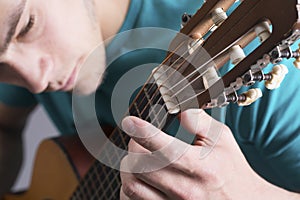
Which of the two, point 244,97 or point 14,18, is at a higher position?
point 244,97

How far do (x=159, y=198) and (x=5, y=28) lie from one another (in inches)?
10.9

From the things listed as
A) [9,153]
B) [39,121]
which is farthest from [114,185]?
[39,121]

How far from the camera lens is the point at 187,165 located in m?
0.63

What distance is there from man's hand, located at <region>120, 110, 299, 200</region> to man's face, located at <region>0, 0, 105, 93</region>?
215 mm

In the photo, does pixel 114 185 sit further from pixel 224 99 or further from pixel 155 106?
pixel 224 99

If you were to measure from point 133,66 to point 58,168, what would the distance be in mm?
264

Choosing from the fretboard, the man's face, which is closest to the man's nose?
the man's face

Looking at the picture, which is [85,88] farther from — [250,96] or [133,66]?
[250,96]

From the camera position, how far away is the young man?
657 millimetres

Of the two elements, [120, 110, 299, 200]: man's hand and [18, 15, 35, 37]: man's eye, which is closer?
[120, 110, 299, 200]: man's hand

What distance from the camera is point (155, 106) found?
0.68 m

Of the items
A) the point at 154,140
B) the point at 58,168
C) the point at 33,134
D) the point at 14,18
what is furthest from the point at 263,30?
the point at 33,134

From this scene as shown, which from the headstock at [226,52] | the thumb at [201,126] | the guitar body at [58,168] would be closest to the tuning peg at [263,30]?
the headstock at [226,52]

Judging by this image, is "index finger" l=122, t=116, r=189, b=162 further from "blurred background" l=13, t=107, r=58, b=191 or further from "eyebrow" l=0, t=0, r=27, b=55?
"blurred background" l=13, t=107, r=58, b=191
